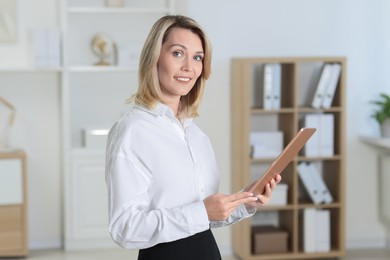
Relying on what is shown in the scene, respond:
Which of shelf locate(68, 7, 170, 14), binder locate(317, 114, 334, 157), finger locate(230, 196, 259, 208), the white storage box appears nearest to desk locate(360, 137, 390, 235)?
binder locate(317, 114, 334, 157)

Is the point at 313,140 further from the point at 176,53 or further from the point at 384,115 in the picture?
the point at 176,53

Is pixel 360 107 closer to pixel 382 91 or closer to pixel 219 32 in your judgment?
pixel 382 91

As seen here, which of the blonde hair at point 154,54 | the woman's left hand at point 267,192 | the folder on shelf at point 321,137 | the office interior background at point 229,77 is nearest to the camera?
the blonde hair at point 154,54

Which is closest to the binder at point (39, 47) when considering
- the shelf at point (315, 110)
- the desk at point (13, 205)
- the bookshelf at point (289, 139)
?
the desk at point (13, 205)

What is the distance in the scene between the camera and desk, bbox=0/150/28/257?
562 cm

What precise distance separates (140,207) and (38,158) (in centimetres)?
427

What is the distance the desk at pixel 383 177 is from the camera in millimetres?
5676

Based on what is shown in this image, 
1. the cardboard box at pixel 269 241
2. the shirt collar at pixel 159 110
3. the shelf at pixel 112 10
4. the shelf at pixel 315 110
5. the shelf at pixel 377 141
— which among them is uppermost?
the shelf at pixel 112 10

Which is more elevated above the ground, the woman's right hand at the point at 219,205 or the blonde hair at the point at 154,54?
the blonde hair at the point at 154,54

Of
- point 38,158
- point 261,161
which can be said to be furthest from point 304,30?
point 38,158

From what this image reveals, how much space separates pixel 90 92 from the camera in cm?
611

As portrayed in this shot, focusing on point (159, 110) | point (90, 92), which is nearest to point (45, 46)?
point (90, 92)

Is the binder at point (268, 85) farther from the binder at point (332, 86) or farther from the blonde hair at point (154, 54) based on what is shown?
the blonde hair at point (154, 54)

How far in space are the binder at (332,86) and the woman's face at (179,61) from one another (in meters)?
3.37
